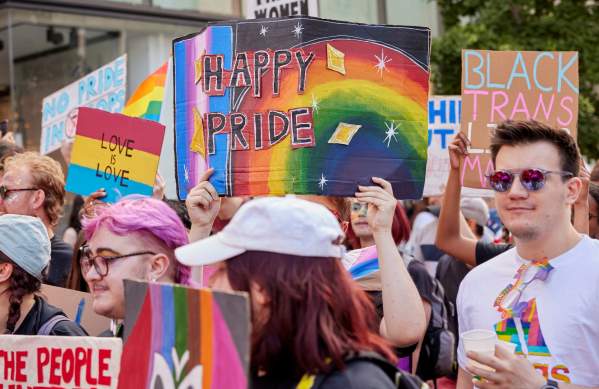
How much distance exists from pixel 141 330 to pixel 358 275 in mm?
1489

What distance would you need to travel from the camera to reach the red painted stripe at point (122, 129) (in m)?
5.52

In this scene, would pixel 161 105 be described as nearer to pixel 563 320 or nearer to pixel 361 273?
pixel 361 273

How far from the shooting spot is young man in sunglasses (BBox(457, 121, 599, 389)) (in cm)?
337

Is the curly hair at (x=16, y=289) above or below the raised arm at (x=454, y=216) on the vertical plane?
below

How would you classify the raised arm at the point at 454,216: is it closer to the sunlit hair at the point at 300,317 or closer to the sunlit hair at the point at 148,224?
the sunlit hair at the point at 148,224

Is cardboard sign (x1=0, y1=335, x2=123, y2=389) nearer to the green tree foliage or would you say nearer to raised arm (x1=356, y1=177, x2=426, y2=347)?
raised arm (x1=356, y1=177, x2=426, y2=347)

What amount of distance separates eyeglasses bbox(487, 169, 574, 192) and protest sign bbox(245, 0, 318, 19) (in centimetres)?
257

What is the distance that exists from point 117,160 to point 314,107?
1.87 metres

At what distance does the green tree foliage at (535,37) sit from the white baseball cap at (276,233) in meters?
10.5

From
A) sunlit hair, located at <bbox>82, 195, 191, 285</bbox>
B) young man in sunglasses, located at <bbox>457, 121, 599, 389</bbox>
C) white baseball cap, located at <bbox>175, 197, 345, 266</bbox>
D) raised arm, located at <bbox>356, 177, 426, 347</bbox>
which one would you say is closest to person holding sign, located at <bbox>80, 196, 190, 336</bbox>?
sunlit hair, located at <bbox>82, 195, 191, 285</bbox>

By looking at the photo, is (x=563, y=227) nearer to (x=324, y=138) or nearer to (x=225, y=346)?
(x=324, y=138)

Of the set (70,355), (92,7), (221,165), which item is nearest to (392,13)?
(92,7)

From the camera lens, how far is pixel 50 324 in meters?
3.92

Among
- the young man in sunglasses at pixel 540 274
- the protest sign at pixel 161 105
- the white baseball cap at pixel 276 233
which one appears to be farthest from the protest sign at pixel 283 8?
the white baseball cap at pixel 276 233
